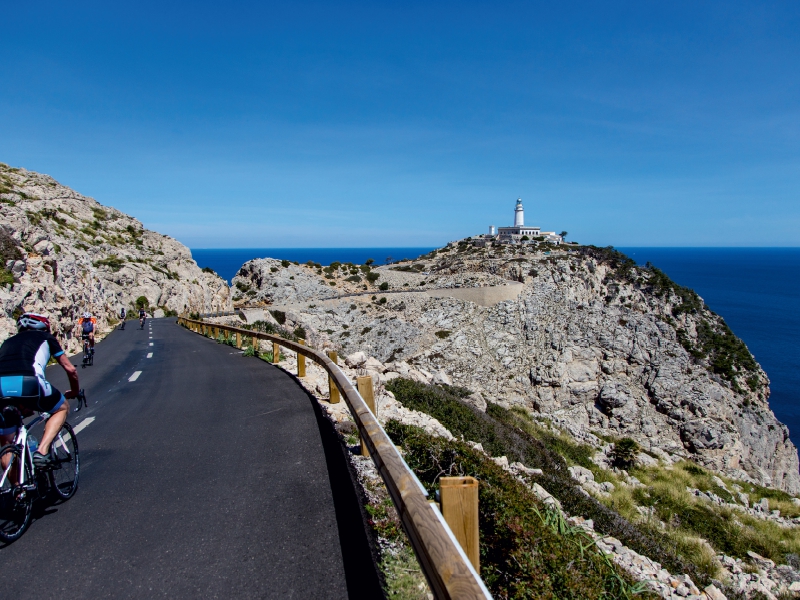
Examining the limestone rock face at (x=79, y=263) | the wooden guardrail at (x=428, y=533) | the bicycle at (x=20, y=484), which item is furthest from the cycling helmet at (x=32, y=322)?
the limestone rock face at (x=79, y=263)

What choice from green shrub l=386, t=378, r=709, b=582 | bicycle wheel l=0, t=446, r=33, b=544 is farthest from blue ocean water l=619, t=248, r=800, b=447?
bicycle wheel l=0, t=446, r=33, b=544

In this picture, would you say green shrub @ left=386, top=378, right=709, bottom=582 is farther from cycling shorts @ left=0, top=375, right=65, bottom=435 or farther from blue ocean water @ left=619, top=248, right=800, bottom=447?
blue ocean water @ left=619, top=248, right=800, bottom=447

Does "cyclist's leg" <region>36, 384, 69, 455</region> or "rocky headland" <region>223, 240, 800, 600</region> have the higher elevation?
"cyclist's leg" <region>36, 384, 69, 455</region>

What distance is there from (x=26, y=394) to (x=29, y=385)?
8 cm

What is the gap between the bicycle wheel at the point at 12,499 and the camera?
3852 mm

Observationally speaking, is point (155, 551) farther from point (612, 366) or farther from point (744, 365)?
point (744, 365)

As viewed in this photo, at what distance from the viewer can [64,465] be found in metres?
4.77

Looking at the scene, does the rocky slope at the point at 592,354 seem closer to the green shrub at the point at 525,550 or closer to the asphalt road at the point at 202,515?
the asphalt road at the point at 202,515

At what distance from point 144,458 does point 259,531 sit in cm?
282

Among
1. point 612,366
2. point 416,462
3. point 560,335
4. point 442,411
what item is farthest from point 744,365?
point 416,462

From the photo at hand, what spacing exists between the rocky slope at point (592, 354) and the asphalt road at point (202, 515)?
27.3m

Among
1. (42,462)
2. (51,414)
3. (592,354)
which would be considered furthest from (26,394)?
(592,354)

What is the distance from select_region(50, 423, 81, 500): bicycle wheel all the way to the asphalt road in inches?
5.6

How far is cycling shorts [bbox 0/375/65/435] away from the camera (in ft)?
13.5
